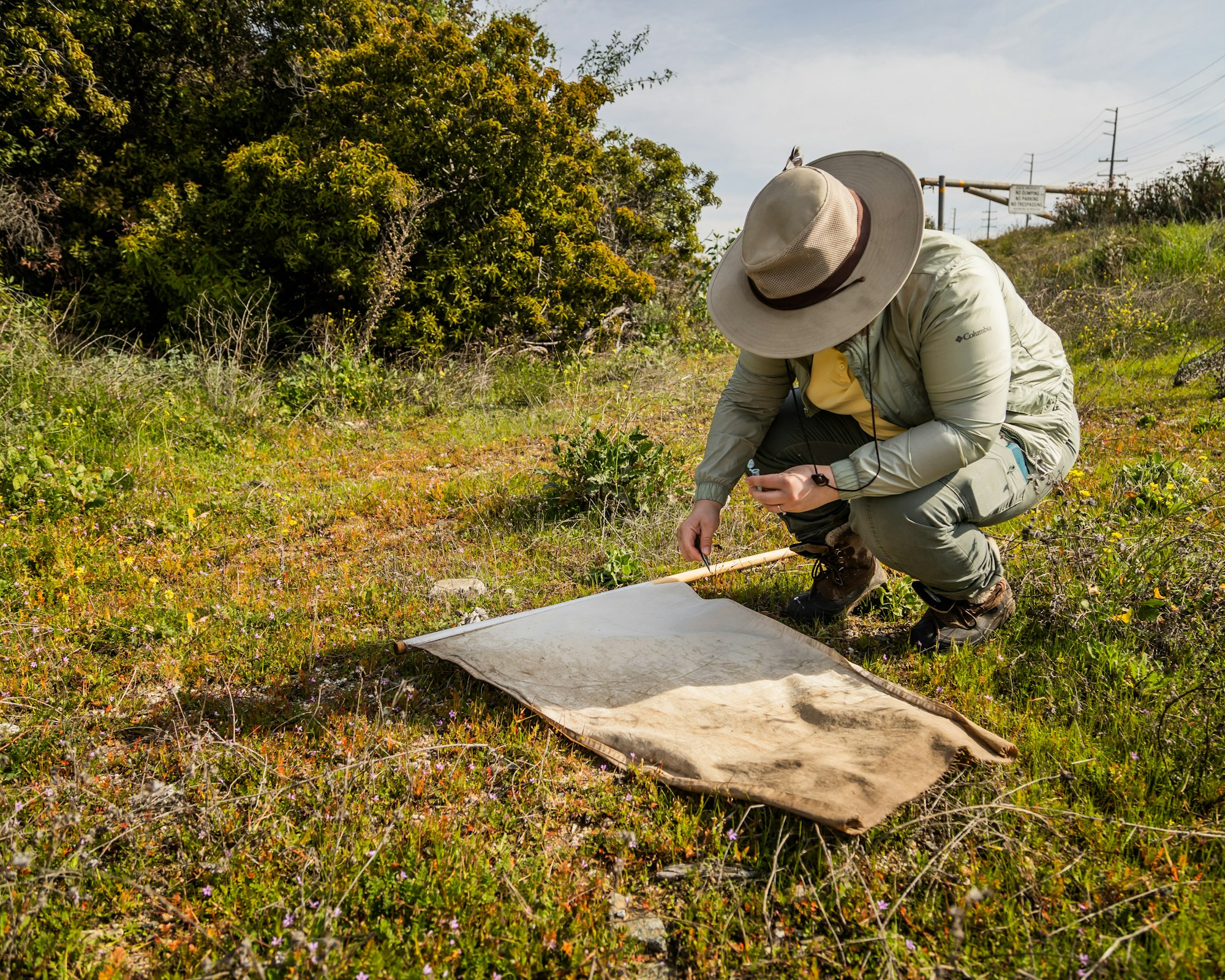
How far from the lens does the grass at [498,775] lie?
158cm

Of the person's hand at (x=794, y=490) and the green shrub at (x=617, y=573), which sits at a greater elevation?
the person's hand at (x=794, y=490)

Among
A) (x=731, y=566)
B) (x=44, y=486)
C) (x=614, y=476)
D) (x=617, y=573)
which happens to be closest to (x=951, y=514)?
(x=731, y=566)

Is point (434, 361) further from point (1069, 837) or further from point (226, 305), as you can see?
point (1069, 837)

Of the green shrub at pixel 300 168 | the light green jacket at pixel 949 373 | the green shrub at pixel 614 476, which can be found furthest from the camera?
the green shrub at pixel 300 168

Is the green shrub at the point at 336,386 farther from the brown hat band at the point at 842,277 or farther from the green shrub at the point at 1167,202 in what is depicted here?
the green shrub at the point at 1167,202

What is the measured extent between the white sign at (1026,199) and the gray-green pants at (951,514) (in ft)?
39.4

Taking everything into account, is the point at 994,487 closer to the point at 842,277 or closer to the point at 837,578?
the point at 837,578

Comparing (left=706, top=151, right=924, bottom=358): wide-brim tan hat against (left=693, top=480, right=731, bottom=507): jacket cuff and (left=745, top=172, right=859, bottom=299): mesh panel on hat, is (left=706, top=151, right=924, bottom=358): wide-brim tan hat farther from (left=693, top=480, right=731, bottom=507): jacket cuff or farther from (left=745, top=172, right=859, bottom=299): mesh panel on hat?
(left=693, top=480, right=731, bottom=507): jacket cuff

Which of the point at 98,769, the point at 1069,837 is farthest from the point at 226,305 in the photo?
the point at 1069,837

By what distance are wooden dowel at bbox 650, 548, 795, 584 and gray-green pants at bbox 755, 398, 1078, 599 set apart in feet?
2.31

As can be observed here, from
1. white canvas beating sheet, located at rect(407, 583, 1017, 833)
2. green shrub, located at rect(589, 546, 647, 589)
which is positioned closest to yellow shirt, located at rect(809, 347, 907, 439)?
white canvas beating sheet, located at rect(407, 583, 1017, 833)

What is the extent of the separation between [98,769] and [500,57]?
821 centimetres

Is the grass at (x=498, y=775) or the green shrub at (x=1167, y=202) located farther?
the green shrub at (x=1167, y=202)

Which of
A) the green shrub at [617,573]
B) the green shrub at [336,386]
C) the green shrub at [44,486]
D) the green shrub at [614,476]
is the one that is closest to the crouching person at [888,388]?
the green shrub at [617,573]
